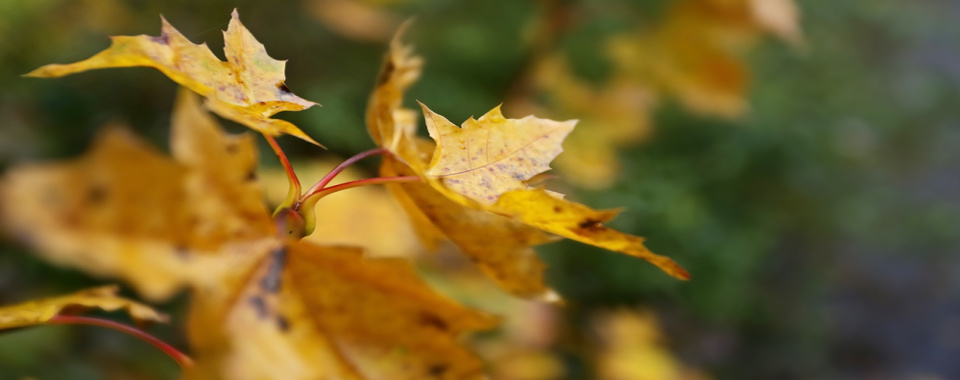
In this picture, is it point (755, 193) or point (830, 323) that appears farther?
point (830, 323)

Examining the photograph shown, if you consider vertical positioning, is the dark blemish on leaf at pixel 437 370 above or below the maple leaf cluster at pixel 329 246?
below

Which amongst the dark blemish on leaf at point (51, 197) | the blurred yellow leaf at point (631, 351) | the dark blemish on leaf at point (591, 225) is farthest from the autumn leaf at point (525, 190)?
the blurred yellow leaf at point (631, 351)

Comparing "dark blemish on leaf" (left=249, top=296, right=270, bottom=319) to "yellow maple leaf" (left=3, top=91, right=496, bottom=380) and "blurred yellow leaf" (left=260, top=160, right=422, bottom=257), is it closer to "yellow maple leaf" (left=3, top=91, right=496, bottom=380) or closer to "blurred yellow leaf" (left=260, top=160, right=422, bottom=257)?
"yellow maple leaf" (left=3, top=91, right=496, bottom=380)

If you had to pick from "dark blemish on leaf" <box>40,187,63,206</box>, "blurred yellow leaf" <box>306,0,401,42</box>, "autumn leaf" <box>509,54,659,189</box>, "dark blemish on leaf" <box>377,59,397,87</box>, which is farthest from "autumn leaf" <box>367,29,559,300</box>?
"blurred yellow leaf" <box>306,0,401,42</box>

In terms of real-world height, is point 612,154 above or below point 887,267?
below

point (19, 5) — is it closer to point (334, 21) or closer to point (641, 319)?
point (334, 21)

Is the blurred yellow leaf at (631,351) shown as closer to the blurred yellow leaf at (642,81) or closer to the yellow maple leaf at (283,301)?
the blurred yellow leaf at (642,81)

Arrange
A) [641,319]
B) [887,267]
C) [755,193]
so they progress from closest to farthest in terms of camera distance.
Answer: [641,319], [755,193], [887,267]

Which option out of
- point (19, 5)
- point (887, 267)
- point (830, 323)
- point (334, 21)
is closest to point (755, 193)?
point (830, 323)
